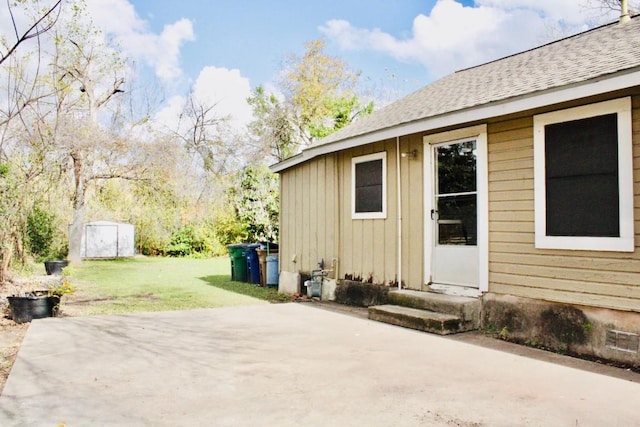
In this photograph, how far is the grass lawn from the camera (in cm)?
748

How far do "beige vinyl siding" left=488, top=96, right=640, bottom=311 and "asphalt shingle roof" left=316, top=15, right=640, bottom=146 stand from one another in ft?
1.38

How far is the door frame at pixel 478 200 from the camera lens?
5.51 m

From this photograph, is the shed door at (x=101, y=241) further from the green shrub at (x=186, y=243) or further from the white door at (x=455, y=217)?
the white door at (x=455, y=217)

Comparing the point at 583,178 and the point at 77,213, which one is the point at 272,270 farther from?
the point at 77,213

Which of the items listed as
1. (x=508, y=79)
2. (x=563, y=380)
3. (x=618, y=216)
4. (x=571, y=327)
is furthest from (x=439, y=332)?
(x=508, y=79)

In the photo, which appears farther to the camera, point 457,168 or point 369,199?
point 369,199

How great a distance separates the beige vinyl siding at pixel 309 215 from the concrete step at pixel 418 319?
1935mm

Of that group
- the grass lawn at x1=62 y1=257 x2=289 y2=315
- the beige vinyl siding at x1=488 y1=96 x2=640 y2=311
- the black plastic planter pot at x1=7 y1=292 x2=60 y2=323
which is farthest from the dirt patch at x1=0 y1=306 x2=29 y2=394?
the beige vinyl siding at x1=488 y1=96 x2=640 y2=311

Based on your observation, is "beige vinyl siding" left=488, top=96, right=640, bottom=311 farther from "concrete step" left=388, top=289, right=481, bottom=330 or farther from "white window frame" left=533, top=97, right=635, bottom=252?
"concrete step" left=388, top=289, right=481, bottom=330

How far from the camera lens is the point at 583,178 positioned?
178 inches

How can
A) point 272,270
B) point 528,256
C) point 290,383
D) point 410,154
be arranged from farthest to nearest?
point 272,270, point 410,154, point 528,256, point 290,383

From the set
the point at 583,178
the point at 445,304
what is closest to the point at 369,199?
the point at 445,304

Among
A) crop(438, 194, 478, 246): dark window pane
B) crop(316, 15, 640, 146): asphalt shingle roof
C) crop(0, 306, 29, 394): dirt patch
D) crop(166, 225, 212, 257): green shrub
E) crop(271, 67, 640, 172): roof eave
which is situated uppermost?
crop(316, 15, 640, 146): asphalt shingle roof

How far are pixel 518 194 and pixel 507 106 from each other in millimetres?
992
